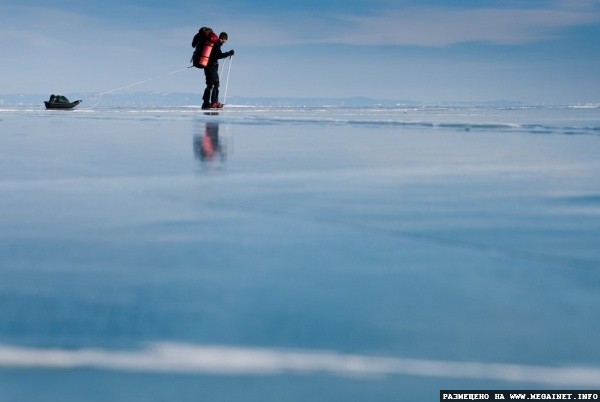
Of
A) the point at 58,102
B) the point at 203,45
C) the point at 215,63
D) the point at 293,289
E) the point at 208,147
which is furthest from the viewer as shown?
the point at 58,102

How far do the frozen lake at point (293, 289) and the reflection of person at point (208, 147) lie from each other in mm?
1306

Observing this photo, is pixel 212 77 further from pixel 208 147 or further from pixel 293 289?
pixel 293 289

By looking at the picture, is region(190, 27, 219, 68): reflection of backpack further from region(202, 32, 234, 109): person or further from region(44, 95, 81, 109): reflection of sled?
region(44, 95, 81, 109): reflection of sled

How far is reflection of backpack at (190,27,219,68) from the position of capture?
13.4m

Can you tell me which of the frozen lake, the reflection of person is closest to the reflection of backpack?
the reflection of person

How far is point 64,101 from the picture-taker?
17625mm

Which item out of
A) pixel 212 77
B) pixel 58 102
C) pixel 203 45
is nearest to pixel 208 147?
pixel 203 45

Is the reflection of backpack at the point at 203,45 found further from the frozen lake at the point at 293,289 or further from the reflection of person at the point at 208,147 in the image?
the frozen lake at the point at 293,289

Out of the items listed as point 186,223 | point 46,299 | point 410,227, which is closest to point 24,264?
point 46,299

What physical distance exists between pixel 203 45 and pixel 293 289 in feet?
40.4

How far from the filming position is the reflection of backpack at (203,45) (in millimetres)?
13367

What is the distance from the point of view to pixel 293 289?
1.60 metres

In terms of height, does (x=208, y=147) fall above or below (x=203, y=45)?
below

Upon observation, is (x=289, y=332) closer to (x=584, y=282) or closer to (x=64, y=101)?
(x=584, y=282)
